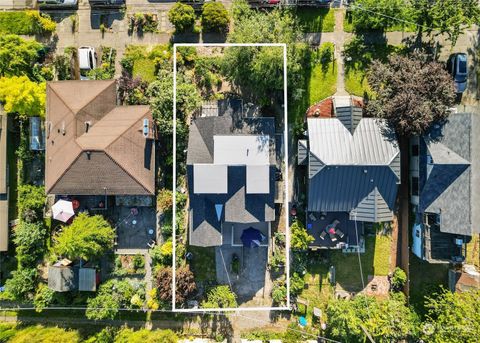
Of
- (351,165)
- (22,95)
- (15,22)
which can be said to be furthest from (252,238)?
(15,22)

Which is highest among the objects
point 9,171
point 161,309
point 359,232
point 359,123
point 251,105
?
point 251,105

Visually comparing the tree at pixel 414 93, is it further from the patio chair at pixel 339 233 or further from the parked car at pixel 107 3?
the parked car at pixel 107 3

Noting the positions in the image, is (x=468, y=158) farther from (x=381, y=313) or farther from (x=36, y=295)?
(x=36, y=295)

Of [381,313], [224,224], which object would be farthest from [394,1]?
[381,313]

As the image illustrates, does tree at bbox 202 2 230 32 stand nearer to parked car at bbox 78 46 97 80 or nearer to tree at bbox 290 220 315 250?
parked car at bbox 78 46 97 80

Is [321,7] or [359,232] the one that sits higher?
[321,7]

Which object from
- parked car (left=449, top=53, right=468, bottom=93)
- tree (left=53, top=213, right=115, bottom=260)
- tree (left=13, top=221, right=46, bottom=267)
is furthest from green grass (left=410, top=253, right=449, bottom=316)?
tree (left=13, top=221, right=46, bottom=267)
